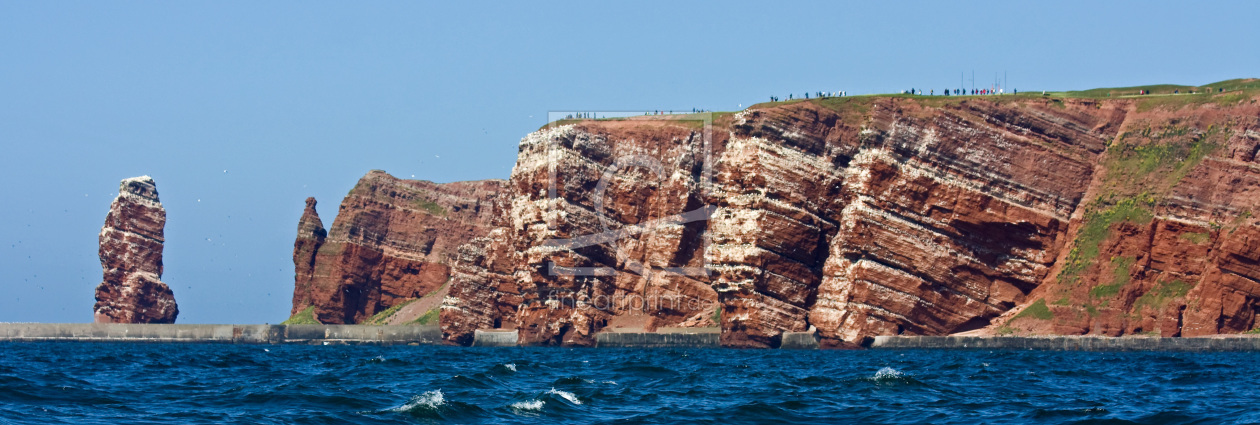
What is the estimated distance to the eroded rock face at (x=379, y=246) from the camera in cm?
16938

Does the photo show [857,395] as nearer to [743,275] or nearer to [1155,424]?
[1155,424]

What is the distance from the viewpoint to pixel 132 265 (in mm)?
163500

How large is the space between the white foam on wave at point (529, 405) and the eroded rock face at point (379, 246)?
5275 inches

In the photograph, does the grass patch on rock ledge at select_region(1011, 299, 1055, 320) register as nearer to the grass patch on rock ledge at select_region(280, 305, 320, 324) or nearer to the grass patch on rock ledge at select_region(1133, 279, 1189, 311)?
the grass patch on rock ledge at select_region(1133, 279, 1189, 311)

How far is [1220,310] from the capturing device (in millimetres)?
86500

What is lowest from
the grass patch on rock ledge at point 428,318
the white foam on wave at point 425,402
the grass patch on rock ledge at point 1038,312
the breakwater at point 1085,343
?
the white foam on wave at point 425,402

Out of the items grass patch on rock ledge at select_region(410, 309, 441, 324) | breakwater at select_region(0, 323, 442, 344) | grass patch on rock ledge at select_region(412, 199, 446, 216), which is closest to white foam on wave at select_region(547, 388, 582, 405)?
breakwater at select_region(0, 323, 442, 344)

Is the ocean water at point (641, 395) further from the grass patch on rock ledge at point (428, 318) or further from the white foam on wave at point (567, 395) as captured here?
the grass patch on rock ledge at point (428, 318)

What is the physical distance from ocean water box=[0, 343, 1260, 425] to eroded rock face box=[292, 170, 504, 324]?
110352 mm

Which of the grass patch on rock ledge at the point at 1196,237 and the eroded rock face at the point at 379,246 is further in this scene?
the eroded rock face at the point at 379,246

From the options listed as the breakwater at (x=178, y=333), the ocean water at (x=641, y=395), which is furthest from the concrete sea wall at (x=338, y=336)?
the ocean water at (x=641, y=395)

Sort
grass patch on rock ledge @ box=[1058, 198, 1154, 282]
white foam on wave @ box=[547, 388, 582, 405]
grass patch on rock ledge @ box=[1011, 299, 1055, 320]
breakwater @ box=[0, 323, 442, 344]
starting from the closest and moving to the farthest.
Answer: white foam on wave @ box=[547, 388, 582, 405] < grass patch on rock ledge @ box=[1011, 299, 1055, 320] < grass patch on rock ledge @ box=[1058, 198, 1154, 282] < breakwater @ box=[0, 323, 442, 344]

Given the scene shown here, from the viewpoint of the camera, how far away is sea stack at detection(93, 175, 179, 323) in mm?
162875

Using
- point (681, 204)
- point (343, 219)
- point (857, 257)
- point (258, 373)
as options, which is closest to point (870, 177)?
point (857, 257)
